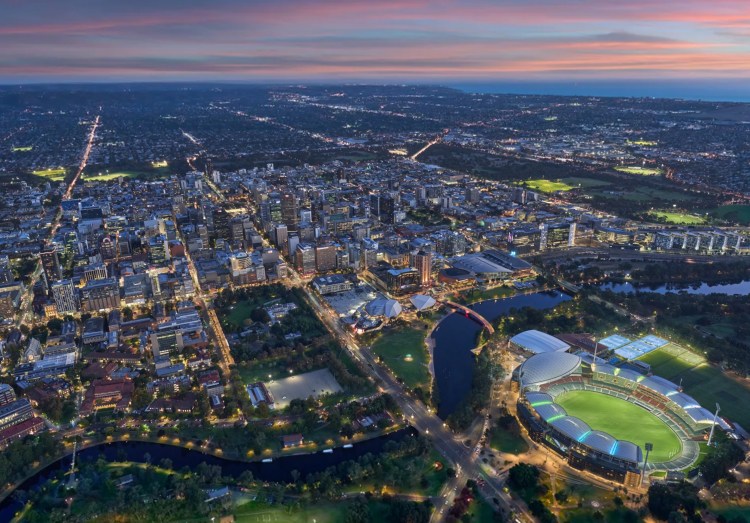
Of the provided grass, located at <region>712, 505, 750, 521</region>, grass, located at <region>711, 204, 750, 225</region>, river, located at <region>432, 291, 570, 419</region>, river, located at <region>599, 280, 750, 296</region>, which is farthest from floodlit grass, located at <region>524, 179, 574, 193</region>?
grass, located at <region>712, 505, 750, 521</region>

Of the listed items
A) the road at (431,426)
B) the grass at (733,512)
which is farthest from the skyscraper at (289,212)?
the grass at (733,512)

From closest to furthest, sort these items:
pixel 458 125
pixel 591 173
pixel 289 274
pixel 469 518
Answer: pixel 469 518 → pixel 289 274 → pixel 591 173 → pixel 458 125

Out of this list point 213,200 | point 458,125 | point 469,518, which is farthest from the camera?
point 458,125

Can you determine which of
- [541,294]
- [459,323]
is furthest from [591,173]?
[459,323]

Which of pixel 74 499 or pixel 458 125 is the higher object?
pixel 458 125

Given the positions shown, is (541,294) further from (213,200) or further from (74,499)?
(213,200)

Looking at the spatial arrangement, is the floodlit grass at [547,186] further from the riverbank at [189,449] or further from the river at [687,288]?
the riverbank at [189,449]

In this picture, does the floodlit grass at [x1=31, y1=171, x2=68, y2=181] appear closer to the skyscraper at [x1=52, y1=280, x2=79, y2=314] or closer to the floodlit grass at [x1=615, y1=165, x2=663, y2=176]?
the skyscraper at [x1=52, y1=280, x2=79, y2=314]

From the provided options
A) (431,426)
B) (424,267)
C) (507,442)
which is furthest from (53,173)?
(507,442)
